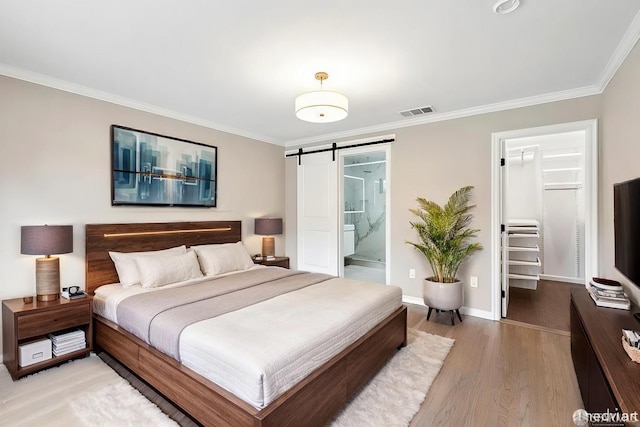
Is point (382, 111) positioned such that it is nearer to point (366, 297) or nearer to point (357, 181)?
point (366, 297)

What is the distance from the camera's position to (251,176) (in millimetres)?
4766

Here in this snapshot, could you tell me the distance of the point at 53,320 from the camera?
2443 mm

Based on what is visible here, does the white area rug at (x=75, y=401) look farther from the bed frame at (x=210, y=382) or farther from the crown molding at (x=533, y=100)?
the crown molding at (x=533, y=100)

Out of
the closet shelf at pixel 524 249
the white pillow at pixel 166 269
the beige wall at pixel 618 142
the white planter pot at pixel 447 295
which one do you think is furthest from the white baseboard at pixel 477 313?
the white pillow at pixel 166 269

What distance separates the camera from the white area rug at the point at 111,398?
6.08 ft

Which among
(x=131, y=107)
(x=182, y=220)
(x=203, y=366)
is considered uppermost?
(x=131, y=107)

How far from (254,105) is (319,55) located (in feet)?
4.53

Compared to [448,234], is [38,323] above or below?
below

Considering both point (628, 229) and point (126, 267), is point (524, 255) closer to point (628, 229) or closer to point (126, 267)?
point (628, 229)

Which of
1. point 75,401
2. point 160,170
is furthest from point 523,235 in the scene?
point 75,401

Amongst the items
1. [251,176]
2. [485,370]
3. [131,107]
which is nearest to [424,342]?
[485,370]

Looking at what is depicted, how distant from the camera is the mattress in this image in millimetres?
1483

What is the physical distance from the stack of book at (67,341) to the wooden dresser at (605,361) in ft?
11.8

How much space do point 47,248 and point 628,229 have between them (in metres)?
4.28
